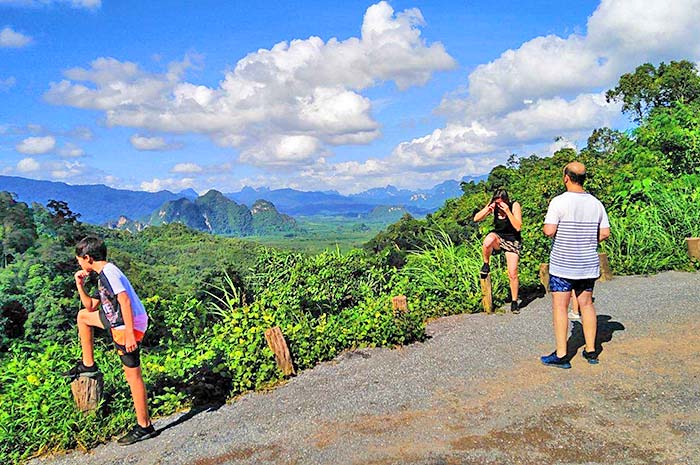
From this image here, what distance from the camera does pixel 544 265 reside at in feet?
26.6

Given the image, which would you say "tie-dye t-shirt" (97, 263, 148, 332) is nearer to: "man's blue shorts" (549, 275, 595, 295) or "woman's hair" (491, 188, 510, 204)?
"man's blue shorts" (549, 275, 595, 295)

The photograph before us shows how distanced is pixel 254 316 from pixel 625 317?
179 inches

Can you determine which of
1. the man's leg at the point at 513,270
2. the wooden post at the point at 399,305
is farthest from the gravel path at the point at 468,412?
the man's leg at the point at 513,270

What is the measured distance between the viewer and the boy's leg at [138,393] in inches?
172

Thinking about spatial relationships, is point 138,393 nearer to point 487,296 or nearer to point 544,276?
point 487,296

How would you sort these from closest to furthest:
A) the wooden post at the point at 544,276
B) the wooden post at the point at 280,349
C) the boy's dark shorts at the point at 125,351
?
the boy's dark shorts at the point at 125,351, the wooden post at the point at 280,349, the wooden post at the point at 544,276

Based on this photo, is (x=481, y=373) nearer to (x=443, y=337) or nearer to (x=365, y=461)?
(x=443, y=337)

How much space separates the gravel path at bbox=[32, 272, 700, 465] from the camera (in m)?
3.77

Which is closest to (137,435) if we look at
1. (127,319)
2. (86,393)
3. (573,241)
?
(86,393)

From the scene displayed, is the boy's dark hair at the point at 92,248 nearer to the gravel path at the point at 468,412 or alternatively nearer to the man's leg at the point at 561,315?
the gravel path at the point at 468,412

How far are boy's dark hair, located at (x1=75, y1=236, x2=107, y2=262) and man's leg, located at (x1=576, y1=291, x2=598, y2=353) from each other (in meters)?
4.24

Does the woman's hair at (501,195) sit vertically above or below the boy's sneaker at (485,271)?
above

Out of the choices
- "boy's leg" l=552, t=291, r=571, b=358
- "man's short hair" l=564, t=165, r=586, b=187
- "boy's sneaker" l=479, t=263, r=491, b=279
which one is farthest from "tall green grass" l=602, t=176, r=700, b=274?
"man's short hair" l=564, t=165, r=586, b=187

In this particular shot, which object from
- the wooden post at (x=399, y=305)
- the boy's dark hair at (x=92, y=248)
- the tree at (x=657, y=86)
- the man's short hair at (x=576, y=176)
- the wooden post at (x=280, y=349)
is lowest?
the wooden post at (x=280, y=349)
